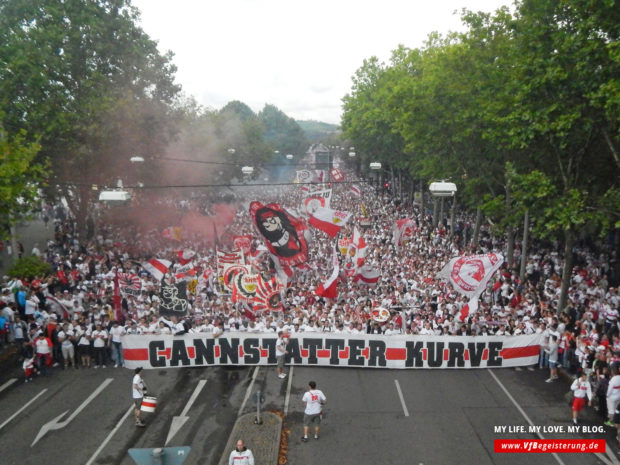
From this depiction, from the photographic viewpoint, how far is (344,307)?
1794 centimetres

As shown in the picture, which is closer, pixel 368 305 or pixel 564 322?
pixel 564 322

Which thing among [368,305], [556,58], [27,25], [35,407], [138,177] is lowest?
[35,407]

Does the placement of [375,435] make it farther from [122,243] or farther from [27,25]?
[27,25]

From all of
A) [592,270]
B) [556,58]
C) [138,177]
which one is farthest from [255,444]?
[138,177]

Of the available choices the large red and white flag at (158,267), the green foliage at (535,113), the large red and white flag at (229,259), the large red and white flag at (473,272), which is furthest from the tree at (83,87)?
the large red and white flag at (473,272)

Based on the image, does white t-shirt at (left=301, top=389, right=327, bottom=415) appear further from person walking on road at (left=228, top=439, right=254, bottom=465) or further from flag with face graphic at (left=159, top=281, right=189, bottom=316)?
flag with face graphic at (left=159, top=281, right=189, bottom=316)

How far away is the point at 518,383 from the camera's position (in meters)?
14.0

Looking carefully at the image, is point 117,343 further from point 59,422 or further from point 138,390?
point 138,390

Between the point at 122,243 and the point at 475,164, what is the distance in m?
21.6

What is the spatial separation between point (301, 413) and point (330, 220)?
11.0m

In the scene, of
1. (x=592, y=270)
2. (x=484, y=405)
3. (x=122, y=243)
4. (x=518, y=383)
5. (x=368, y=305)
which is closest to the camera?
(x=484, y=405)

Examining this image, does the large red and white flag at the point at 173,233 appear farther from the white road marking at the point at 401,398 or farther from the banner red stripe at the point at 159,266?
the white road marking at the point at 401,398

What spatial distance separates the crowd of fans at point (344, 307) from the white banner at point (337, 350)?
0.40 meters

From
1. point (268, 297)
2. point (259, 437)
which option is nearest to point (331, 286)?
point (268, 297)
